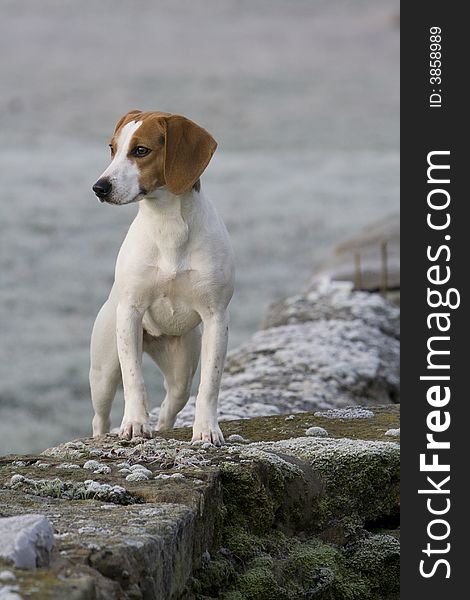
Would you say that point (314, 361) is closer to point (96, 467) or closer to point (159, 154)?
point (159, 154)

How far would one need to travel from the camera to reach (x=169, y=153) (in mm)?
5895

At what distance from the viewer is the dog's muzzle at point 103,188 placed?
577 centimetres

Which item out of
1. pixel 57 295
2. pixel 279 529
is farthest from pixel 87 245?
pixel 279 529

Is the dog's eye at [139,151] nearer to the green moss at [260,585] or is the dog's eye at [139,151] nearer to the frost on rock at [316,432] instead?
the frost on rock at [316,432]

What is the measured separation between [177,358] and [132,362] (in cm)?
60

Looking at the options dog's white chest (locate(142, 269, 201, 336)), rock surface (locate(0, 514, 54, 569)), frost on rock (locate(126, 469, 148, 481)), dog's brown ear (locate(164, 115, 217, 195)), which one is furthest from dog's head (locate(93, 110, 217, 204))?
rock surface (locate(0, 514, 54, 569))

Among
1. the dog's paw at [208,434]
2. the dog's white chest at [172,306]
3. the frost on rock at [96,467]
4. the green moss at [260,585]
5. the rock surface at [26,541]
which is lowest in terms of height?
the green moss at [260,585]

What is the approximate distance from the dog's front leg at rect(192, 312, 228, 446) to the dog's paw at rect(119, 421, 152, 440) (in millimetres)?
274

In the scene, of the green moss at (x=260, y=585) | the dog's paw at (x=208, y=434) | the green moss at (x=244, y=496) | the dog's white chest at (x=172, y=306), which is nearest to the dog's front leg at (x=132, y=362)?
the dog's white chest at (x=172, y=306)

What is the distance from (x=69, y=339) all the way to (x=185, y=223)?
1123 centimetres

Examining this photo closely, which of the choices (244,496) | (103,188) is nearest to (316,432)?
(244,496)

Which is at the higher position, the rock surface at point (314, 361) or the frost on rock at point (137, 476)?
the rock surface at point (314, 361)

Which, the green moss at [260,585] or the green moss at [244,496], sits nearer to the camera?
the green moss at [260,585]

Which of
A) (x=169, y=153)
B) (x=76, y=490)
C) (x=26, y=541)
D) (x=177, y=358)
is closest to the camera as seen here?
(x=26, y=541)
